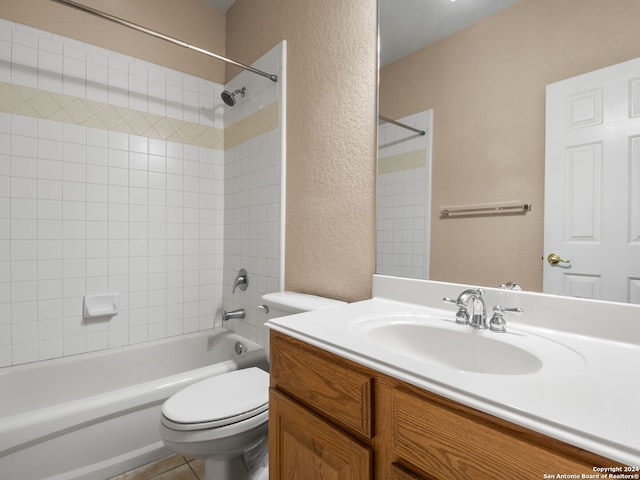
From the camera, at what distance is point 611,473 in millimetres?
421

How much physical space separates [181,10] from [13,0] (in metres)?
0.84

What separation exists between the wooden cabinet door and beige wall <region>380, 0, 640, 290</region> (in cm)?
62

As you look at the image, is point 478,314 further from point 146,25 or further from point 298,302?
point 146,25

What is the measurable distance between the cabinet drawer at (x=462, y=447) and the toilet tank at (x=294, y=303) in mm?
750

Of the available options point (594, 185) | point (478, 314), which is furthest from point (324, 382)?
point (594, 185)

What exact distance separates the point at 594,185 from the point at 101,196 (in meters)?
2.20

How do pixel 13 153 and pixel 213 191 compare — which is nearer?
pixel 13 153

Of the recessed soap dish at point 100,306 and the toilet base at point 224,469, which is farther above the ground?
the recessed soap dish at point 100,306

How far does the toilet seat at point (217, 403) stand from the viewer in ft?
3.82

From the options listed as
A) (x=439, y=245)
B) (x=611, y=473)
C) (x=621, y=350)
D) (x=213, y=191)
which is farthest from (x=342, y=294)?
A: (x=213, y=191)

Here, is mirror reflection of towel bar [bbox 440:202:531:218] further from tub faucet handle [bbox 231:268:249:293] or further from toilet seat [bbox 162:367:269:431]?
tub faucet handle [bbox 231:268:249:293]

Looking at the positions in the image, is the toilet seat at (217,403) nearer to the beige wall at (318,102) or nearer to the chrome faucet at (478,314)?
the beige wall at (318,102)

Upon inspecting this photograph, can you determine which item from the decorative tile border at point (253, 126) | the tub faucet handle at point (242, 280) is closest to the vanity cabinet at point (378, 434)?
the tub faucet handle at point (242, 280)

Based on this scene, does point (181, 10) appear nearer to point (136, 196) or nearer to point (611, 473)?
point (136, 196)
